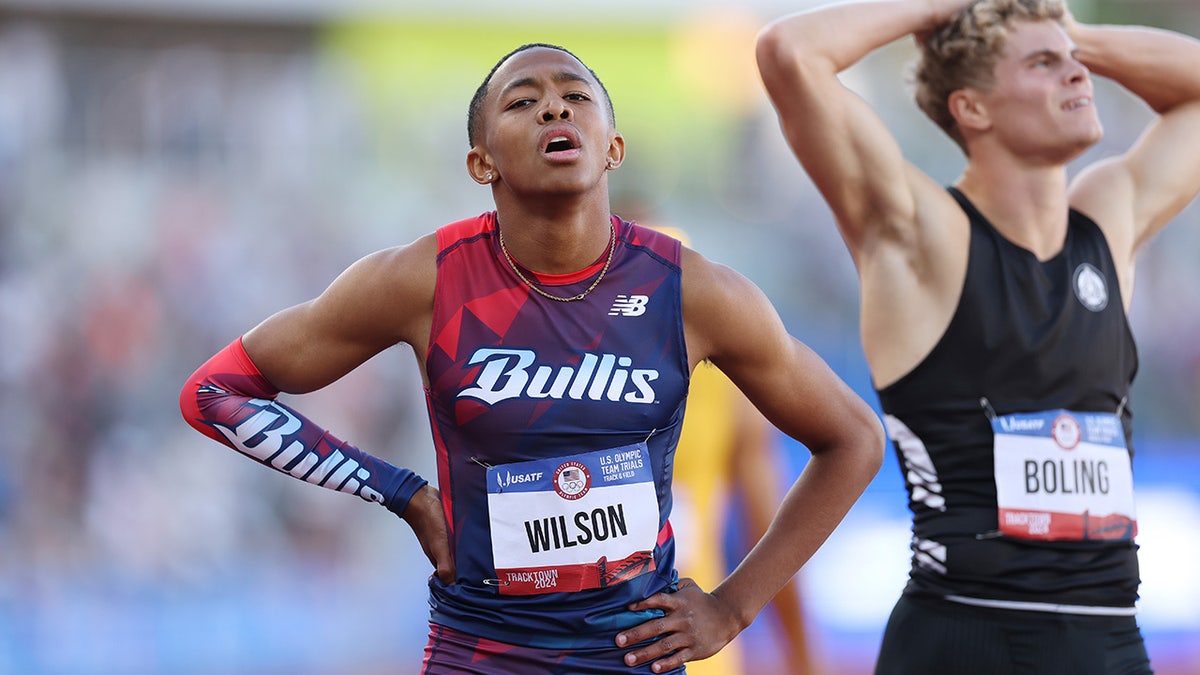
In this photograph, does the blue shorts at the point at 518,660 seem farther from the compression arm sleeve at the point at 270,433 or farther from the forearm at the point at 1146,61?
the forearm at the point at 1146,61

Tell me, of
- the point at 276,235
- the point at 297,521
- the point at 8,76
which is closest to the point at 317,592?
the point at 297,521

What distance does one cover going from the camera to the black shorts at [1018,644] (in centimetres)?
342

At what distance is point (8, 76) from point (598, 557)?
11.6 meters

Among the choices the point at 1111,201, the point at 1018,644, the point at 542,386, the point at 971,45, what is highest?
the point at 971,45

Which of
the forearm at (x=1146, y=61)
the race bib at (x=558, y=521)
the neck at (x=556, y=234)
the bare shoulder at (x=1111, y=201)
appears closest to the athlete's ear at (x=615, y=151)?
the neck at (x=556, y=234)

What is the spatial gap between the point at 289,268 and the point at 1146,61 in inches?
365

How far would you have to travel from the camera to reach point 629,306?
9.50 ft

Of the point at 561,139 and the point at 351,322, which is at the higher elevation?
the point at 561,139

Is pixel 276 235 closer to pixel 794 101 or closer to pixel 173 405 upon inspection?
pixel 173 405

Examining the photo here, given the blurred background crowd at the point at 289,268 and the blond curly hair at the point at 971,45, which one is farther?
the blurred background crowd at the point at 289,268

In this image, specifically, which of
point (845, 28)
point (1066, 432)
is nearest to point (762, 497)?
point (1066, 432)

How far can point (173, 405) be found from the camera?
434 inches

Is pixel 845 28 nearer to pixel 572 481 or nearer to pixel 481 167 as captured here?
pixel 481 167

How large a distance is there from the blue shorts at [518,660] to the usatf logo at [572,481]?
32 centimetres
